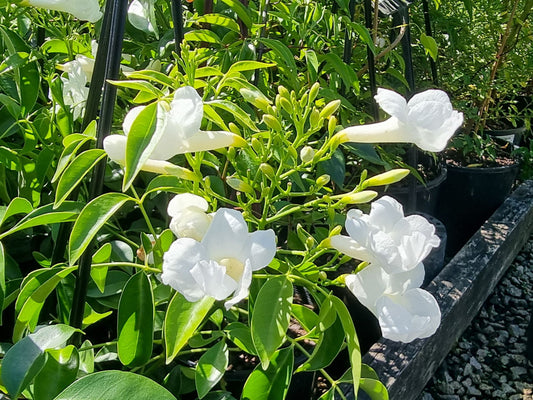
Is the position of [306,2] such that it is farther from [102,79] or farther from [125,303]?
[125,303]

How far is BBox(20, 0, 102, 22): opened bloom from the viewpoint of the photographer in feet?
2.16

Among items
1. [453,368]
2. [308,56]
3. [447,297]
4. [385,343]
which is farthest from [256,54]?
[453,368]

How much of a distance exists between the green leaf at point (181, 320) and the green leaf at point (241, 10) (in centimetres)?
Answer: 51

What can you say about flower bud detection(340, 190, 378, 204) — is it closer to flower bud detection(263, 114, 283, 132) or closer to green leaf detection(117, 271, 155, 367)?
flower bud detection(263, 114, 283, 132)

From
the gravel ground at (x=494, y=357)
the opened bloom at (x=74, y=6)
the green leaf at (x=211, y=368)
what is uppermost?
the opened bloom at (x=74, y=6)

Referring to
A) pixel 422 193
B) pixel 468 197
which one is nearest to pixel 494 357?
pixel 422 193

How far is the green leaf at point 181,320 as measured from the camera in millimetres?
568

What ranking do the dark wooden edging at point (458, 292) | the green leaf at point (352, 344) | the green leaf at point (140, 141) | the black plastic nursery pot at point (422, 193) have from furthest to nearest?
the black plastic nursery pot at point (422, 193) → the dark wooden edging at point (458, 292) → the green leaf at point (352, 344) → the green leaf at point (140, 141)

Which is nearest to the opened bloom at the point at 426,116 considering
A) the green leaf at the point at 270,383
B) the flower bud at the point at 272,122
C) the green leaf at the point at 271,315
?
the flower bud at the point at 272,122

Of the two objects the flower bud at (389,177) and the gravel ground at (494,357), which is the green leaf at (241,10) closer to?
the flower bud at (389,177)

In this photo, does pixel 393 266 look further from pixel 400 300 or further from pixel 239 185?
pixel 239 185

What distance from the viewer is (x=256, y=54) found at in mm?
990

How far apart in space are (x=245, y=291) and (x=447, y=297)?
46.8 inches

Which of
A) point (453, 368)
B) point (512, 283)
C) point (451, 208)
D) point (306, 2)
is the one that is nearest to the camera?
point (306, 2)
